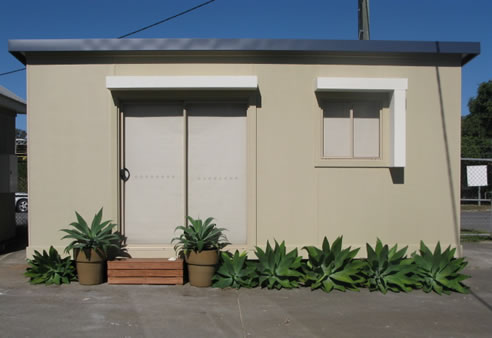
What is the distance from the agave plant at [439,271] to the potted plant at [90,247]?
13.7ft

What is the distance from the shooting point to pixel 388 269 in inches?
228

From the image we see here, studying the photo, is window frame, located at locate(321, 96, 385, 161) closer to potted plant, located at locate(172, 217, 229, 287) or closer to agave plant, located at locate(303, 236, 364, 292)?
agave plant, located at locate(303, 236, 364, 292)

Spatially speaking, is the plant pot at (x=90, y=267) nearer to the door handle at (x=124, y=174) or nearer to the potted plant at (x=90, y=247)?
the potted plant at (x=90, y=247)

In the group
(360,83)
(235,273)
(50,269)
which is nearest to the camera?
(235,273)

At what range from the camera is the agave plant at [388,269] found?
5742mm

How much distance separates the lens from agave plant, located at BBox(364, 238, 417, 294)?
5.74 meters

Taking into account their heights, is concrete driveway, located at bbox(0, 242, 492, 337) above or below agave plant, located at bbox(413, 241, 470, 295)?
below

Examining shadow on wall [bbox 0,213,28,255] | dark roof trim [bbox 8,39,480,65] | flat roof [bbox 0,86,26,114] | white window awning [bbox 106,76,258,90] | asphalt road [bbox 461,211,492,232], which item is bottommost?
asphalt road [bbox 461,211,492,232]

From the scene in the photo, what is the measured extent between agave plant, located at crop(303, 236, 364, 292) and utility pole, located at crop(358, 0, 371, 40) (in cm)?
458

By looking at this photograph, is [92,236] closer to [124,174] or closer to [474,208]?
[124,174]

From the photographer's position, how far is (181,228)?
586cm

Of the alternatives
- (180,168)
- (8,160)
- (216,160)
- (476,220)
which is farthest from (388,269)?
(476,220)

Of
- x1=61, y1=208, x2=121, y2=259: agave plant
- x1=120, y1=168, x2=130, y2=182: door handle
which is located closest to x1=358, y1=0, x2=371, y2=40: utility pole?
x1=120, y1=168, x2=130, y2=182: door handle

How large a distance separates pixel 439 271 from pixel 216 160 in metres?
3.43
